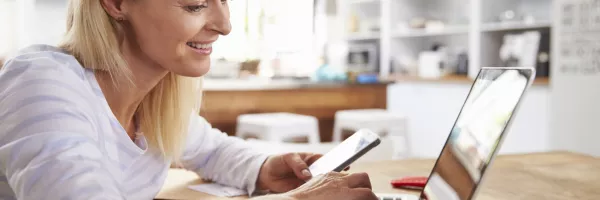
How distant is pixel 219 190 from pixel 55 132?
1.78ft

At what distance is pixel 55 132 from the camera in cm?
86

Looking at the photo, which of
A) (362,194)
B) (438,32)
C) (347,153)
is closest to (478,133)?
(362,194)

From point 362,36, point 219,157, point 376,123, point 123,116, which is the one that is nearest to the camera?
point 123,116

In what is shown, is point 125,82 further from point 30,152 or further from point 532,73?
point 532,73

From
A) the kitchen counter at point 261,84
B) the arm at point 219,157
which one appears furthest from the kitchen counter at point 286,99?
the arm at point 219,157

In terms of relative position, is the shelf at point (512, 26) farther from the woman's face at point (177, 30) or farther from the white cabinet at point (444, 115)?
the woman's face at point (177, 30)

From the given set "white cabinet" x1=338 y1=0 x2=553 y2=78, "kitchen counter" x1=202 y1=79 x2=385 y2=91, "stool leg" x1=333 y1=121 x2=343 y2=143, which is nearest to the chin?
"kitchen counter" x1=202 y1=79 x2=385 y2=91

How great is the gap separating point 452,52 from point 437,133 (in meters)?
0.73

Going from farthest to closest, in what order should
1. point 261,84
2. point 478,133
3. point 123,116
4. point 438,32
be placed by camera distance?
point 438,32 < point 261,84 < point 123,116 < point 478,133

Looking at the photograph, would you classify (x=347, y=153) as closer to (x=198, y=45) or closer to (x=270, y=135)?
(x=198, y=45)

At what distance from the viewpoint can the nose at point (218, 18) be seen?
108cm

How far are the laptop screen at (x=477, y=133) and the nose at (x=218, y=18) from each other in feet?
1.41

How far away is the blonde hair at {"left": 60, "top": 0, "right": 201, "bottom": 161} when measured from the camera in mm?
1065

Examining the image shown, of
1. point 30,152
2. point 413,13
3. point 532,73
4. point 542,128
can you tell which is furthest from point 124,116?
point 413,13
